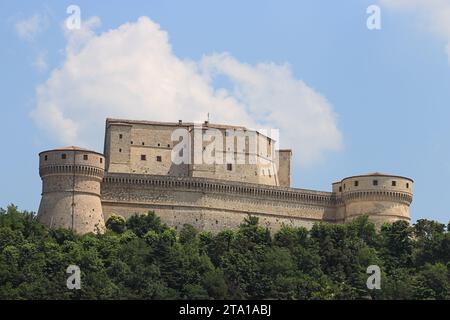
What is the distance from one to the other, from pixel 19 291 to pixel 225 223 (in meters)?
18.6

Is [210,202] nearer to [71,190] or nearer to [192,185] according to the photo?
[192,185]

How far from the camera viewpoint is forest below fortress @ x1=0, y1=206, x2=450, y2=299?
227ft

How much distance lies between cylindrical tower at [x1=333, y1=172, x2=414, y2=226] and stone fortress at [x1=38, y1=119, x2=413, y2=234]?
6 cm

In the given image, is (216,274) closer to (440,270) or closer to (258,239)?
(258,239)

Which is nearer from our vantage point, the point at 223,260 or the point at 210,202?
the point at 223,260

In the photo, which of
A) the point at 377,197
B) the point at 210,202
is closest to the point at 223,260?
the point at 210,202

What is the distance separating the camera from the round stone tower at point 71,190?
78.0m

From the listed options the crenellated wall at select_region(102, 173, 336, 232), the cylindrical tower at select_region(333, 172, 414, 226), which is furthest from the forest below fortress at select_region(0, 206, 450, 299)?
the cylindrical tower at select_region(333, 172, 414, 226)

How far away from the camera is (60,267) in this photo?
72.0 metres

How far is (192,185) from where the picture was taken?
3233 inches

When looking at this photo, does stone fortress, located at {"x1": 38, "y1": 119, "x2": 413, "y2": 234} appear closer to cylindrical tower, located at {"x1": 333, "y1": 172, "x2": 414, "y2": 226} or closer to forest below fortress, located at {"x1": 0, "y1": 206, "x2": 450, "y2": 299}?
cylindrical tower, located at {"x1": 333, "y1": 172, "x2": 414, "y2": 226}

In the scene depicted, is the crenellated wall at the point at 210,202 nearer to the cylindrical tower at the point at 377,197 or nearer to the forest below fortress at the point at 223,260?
the forest below fortress at the point at 223,260

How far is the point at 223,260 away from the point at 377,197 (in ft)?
44.7
